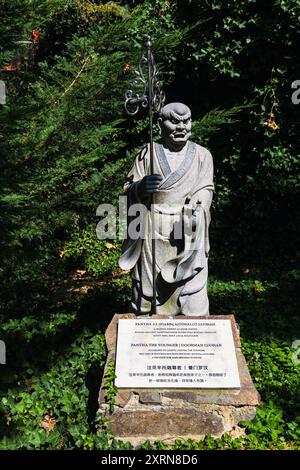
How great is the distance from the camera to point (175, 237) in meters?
4.33

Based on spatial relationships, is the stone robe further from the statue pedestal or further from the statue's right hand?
the statue pedestal

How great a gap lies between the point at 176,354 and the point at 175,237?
1.13m

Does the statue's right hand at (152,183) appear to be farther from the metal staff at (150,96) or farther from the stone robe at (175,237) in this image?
the stone robe at (175,237)

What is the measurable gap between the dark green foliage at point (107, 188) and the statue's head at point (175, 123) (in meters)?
1.21

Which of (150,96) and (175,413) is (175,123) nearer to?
(150,96)

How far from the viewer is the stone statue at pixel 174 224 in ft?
14.0

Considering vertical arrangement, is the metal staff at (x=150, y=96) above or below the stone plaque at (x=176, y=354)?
above

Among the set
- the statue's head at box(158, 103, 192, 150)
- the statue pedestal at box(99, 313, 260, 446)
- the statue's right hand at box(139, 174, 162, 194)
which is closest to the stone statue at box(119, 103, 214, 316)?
the statue's head at box(158, 103, 192, 150)

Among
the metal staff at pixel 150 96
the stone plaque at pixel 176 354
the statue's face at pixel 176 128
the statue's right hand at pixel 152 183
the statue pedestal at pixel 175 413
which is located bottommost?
the statue pedestal at pixel 175 413

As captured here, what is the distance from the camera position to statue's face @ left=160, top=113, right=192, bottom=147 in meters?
4.18

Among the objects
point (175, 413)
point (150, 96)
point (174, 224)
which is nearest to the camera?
point (175, 413)

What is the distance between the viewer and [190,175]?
4328mm

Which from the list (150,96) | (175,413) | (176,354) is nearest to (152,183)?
(150,96)

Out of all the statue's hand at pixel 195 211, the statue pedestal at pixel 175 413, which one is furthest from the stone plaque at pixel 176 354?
the statue's hand at pixel 195 211
